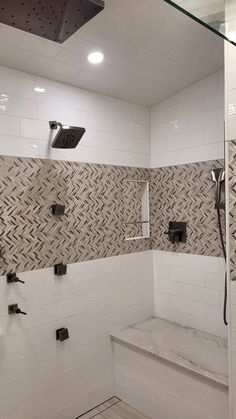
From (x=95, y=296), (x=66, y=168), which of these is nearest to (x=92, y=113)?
(x=66, y=168)

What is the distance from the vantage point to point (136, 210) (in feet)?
9.07

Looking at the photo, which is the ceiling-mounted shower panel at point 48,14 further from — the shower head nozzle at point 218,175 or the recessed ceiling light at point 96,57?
the shower head nozzle at point 218,175

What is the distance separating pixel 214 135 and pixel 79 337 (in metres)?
1.82

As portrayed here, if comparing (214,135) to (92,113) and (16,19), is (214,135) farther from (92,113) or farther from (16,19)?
(16,19)

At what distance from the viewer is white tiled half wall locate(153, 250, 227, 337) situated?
7.75 ft

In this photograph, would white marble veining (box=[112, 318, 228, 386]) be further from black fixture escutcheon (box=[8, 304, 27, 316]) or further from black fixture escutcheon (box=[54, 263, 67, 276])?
black fixture escutcheon (box=[8, 304, 27, 316])

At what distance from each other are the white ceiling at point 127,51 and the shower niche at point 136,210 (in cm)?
79

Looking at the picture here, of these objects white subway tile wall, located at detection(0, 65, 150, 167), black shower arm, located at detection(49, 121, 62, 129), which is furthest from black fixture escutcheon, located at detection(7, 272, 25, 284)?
black shower arm, located at detection(49, 121, 62, 129)

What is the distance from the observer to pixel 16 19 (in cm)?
111

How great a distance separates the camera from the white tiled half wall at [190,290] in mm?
2361

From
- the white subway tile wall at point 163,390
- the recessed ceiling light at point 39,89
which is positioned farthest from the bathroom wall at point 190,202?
the recessed ceiling light at point 39,89

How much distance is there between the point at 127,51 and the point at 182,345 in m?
2.07

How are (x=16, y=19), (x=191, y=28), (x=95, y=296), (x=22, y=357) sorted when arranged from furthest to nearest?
(x=95, y=296) → (x=22, y=357) → (x=191, y=28) → (x=16, y=19)

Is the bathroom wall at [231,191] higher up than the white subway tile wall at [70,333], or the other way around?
the bathroom wall at [231,191]
